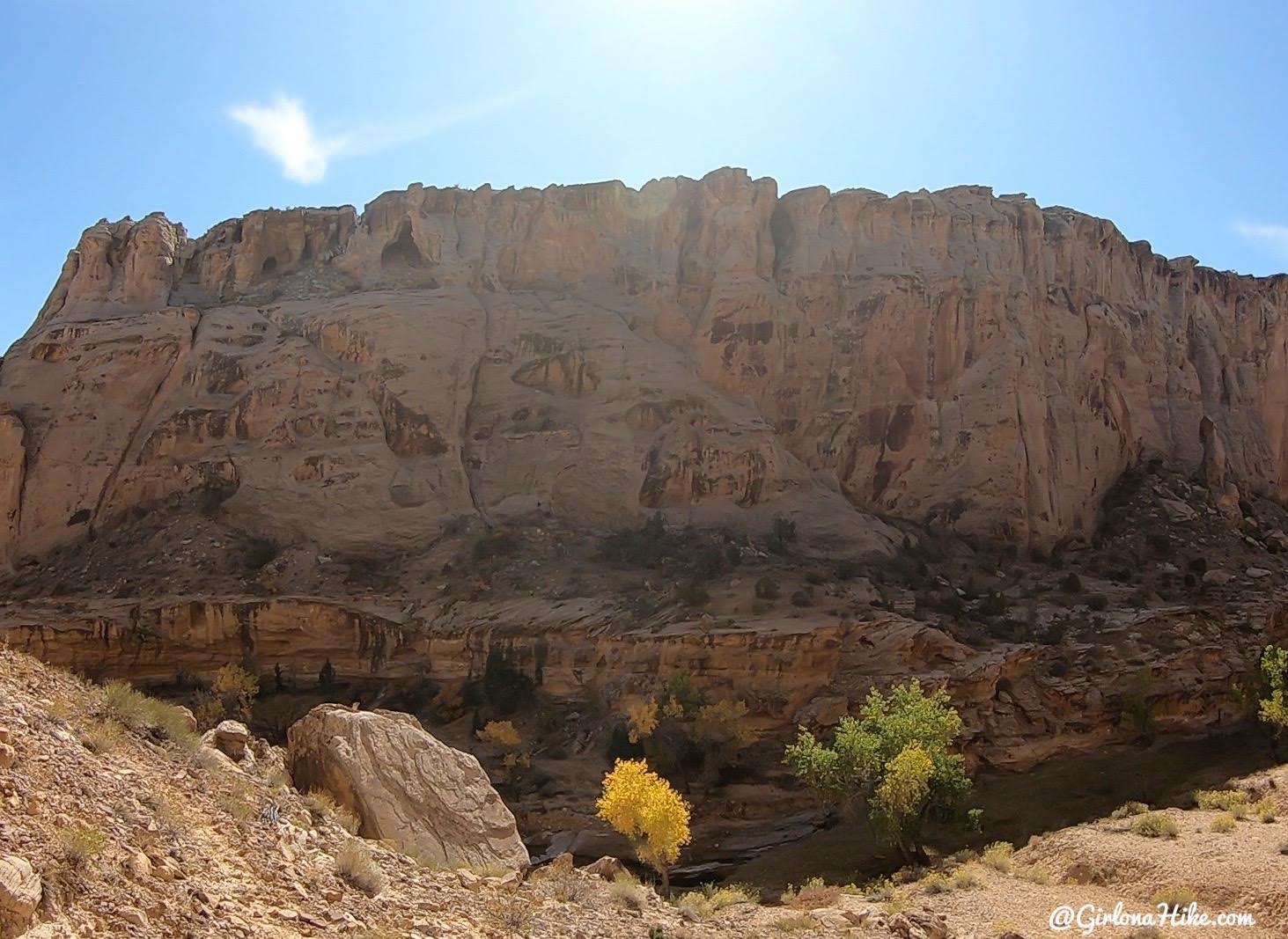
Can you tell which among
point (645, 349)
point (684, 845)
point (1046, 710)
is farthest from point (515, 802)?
point (645, 349)

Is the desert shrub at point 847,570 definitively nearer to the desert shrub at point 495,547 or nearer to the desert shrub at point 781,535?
the desert shrub at point 781,535

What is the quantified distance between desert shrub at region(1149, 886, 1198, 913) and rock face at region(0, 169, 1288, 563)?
24377mm

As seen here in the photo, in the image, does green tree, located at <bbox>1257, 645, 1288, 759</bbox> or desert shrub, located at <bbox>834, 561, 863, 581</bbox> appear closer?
green tree, located at <bbox>1257, 645, 1288, 759</bbox>

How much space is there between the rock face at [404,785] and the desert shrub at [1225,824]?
12350 millimetres

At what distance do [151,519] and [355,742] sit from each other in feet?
96.5

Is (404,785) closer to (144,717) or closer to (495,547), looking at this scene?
(144,717)

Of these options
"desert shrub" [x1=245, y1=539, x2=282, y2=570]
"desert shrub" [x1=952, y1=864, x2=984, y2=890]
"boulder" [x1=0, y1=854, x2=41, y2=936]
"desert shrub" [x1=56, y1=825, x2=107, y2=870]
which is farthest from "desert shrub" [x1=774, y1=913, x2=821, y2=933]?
"desert shrub" [x1=245, y1=539, x2=282, y2=570]

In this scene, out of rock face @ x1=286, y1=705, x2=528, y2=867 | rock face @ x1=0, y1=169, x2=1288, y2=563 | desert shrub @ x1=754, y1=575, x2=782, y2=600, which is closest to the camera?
rock face @ x1=286, y1=705, x2=528, y2=867

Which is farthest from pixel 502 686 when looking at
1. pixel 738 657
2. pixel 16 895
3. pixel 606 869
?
pixel 16 895

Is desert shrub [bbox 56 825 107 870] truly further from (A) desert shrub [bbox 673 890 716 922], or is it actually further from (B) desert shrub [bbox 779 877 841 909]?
(B) desert shrub [bbox 779 877 841 909]

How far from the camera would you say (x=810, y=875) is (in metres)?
23.1

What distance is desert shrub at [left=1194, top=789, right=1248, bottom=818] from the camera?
21866mm

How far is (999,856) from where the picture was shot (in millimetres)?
21109

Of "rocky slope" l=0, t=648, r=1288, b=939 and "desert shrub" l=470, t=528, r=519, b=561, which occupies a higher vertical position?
"desert shrub" l=470, t=528, r=519, b=561
